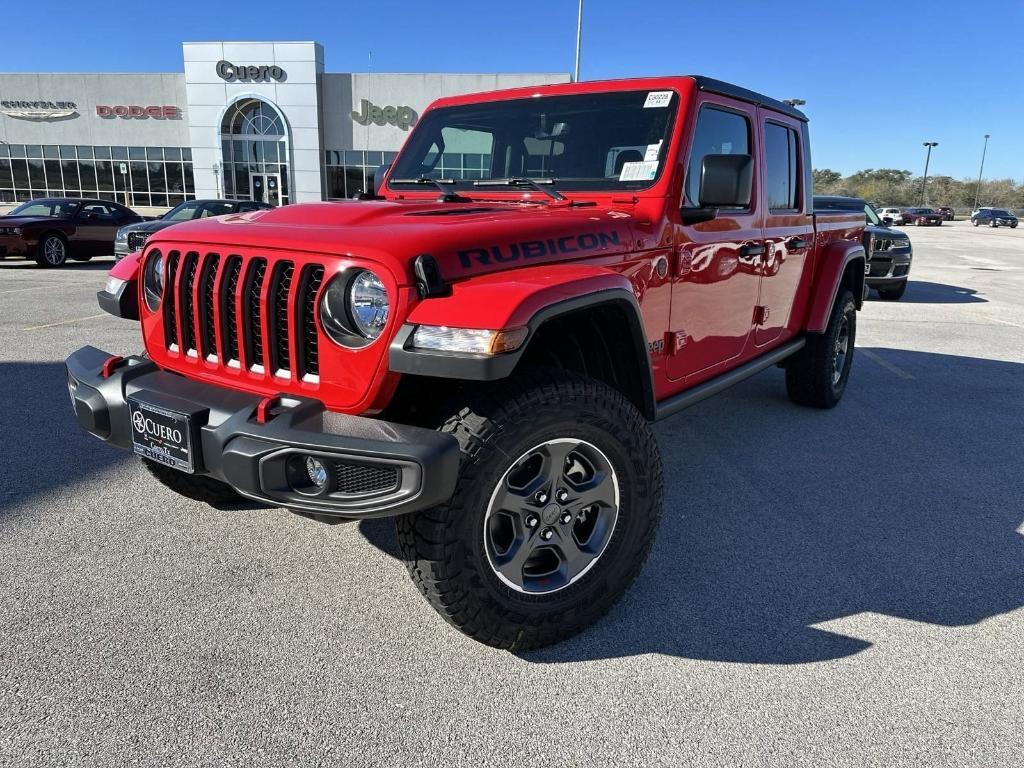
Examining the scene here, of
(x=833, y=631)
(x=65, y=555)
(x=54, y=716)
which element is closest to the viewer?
(x=54, y=716)

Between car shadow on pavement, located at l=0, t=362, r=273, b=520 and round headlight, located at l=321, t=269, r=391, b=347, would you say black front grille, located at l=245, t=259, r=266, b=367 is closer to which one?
round headlight, located at l=321, t=269, r=391, b=347

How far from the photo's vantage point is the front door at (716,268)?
10.6ft

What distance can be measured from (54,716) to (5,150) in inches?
1758

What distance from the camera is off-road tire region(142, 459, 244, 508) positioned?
3178 millimetres

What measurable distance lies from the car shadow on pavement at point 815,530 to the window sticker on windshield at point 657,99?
1.88 meters

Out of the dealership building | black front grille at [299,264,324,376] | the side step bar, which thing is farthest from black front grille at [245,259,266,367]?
the dealership building

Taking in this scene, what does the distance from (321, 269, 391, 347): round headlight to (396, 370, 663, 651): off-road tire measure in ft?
1.15

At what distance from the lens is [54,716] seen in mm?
2047

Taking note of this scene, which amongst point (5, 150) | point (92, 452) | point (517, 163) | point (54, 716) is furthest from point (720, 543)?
point (5, 150)

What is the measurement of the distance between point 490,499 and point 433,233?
2.77ft

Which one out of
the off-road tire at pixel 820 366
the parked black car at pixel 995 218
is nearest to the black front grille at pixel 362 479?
the off-road tire at pixel 820 366

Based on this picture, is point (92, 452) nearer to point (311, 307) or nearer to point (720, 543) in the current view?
point (311, 307)

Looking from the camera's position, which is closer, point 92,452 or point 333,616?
point 333,616

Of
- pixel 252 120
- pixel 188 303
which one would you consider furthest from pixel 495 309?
pixel 252 120
